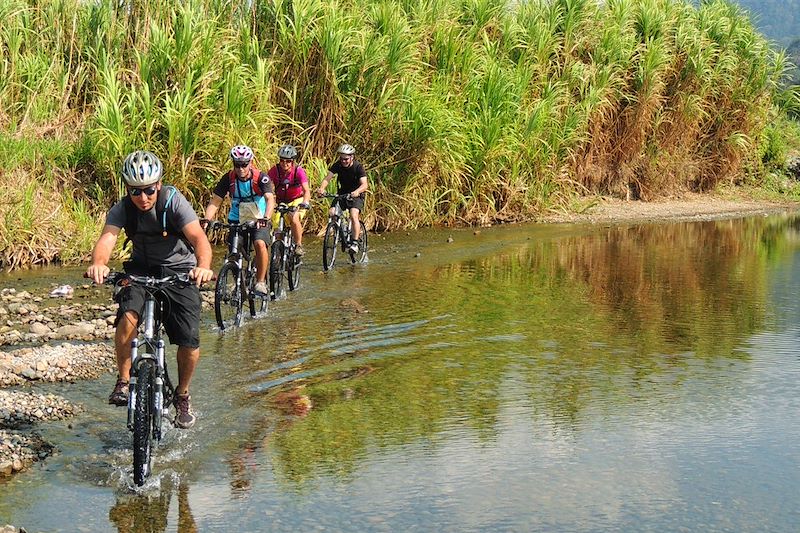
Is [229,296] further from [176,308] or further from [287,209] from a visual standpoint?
[176,308]

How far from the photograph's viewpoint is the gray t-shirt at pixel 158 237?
7.04m

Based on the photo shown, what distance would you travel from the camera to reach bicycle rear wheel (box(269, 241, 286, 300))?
12.9 m

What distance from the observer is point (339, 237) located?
15.7m

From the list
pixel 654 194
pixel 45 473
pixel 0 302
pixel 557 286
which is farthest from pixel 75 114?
pixel 654 194

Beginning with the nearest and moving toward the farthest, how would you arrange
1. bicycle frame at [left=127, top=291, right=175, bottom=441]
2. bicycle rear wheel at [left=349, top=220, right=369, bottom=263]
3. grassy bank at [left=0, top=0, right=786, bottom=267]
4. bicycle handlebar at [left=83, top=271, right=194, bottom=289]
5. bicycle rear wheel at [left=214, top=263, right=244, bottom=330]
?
1. bicycle frame at [left=127, top=291, right=175, bottom=441]
2. bicycle handlebar at [left=83, top=271, right=194, bottom=289]
3. bicycle rear wheel at [left=214, top=263, right=244, bottom=330]
4. bicycle rear wheel at [left=349, top=220, right=369, bottom=263]
5. grassy bank at [left=0, top=0, right=786, bottom=267]

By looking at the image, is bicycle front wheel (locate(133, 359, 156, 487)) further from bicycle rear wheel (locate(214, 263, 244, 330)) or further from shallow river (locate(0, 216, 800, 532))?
bicycle rear wheel (locate(214, 263, 244, 330))

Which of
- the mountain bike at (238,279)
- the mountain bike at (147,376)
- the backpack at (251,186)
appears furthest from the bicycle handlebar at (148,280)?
the backpack at (251,186)

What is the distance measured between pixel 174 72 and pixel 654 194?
44.9 ft

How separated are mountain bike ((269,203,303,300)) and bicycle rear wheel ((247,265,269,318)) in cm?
82

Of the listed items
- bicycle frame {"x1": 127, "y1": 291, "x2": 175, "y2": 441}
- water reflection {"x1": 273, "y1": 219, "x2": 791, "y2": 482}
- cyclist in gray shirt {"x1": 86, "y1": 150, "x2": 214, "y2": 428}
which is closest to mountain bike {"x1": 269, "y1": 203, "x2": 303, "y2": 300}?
water reflection {"x1": 273, "y1": 219, "x2": 791, "y2": 482}

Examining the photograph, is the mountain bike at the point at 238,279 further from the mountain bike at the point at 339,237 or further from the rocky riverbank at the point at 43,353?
the mountain bike at the point at 339,237

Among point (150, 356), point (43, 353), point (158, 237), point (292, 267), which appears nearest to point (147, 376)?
point (150, 356)

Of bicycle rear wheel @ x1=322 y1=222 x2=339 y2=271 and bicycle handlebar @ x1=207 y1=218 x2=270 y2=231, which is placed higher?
bicycle handlebar @ x1=207 y1=218 x2=270 y2=231

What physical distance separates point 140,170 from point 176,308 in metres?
0.93
